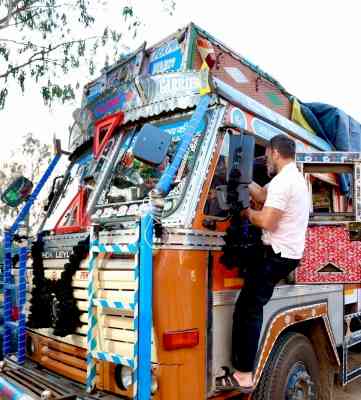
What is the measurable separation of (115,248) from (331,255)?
1850mm

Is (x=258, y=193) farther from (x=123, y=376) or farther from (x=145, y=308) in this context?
(x=123, y=376)

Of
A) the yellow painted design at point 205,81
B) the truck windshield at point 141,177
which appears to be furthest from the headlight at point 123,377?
the yellow painted design at point 205,81

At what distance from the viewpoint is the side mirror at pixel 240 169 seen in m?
2.86

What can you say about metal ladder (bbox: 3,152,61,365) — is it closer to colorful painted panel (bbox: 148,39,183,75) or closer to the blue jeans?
colorful painted panel (bbox: 148,39,183,75)

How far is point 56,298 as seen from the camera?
3.48 meters

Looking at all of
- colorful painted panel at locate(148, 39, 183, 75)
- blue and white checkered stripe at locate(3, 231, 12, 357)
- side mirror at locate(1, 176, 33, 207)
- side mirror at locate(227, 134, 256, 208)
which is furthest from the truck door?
side mirror at locate(1, 176, 33, 207)

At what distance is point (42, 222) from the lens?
15.4 feet

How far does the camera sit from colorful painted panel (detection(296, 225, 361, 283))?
12.1ft

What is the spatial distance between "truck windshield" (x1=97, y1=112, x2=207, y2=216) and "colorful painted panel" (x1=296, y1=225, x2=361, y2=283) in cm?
124

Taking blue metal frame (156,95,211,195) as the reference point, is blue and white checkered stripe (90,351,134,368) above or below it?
below

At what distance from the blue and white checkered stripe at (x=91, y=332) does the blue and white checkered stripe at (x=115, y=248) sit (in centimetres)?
7

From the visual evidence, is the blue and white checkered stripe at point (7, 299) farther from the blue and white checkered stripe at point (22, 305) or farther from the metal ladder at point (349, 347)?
the metal ladder at point (349, 347)

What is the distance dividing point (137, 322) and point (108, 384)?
73 cm

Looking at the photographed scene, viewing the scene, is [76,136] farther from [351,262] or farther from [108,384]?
[351,262]
